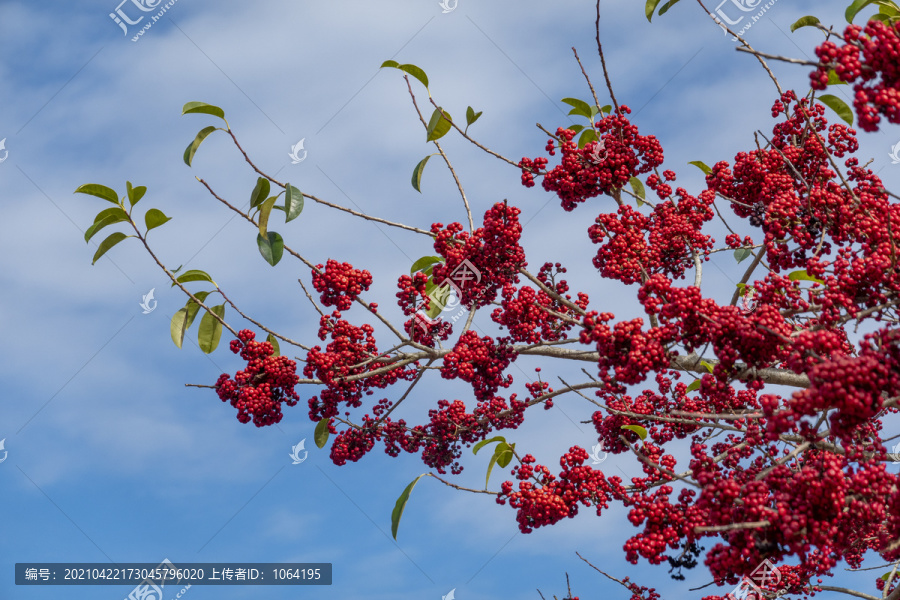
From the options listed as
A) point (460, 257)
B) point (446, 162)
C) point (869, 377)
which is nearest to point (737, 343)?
point (869, 377)

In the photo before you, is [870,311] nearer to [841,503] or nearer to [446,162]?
[841,503]

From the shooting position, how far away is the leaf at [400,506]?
478 cm

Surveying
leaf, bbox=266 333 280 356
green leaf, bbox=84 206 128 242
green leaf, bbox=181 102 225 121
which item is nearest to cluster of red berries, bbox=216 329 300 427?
leaf, bbox=266 333 280 356

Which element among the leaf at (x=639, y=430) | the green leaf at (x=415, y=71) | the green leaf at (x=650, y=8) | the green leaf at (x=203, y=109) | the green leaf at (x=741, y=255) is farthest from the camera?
the green leaf at (x=741, y=255)

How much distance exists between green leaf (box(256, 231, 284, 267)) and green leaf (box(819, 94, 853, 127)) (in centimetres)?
383

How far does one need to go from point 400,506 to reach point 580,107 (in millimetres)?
3140

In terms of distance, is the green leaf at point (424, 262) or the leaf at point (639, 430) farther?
the green leaf at point (424, 262)

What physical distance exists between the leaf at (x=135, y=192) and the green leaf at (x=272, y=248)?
784 mm

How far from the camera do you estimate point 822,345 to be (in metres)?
2.97

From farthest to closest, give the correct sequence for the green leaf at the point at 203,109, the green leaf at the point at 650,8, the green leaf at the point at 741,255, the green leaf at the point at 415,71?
the green leaf at the point at 741,255, the green leaf at the point at 650,8, the green leaf at the point at 415,71, the green leaf at the point at 203,109

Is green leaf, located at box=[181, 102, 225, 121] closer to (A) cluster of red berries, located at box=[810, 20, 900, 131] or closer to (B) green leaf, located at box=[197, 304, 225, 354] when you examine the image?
(B) green leaf, located at box=[197, 304, 225, 354]

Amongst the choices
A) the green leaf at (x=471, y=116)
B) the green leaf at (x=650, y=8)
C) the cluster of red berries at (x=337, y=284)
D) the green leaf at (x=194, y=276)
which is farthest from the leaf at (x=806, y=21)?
the green leaf at (x=194, y=276)

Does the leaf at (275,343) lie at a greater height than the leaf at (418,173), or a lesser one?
lesser

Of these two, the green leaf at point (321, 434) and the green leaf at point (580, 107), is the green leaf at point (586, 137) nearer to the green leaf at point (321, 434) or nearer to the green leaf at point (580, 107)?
the green leaf at point (580, 107)
